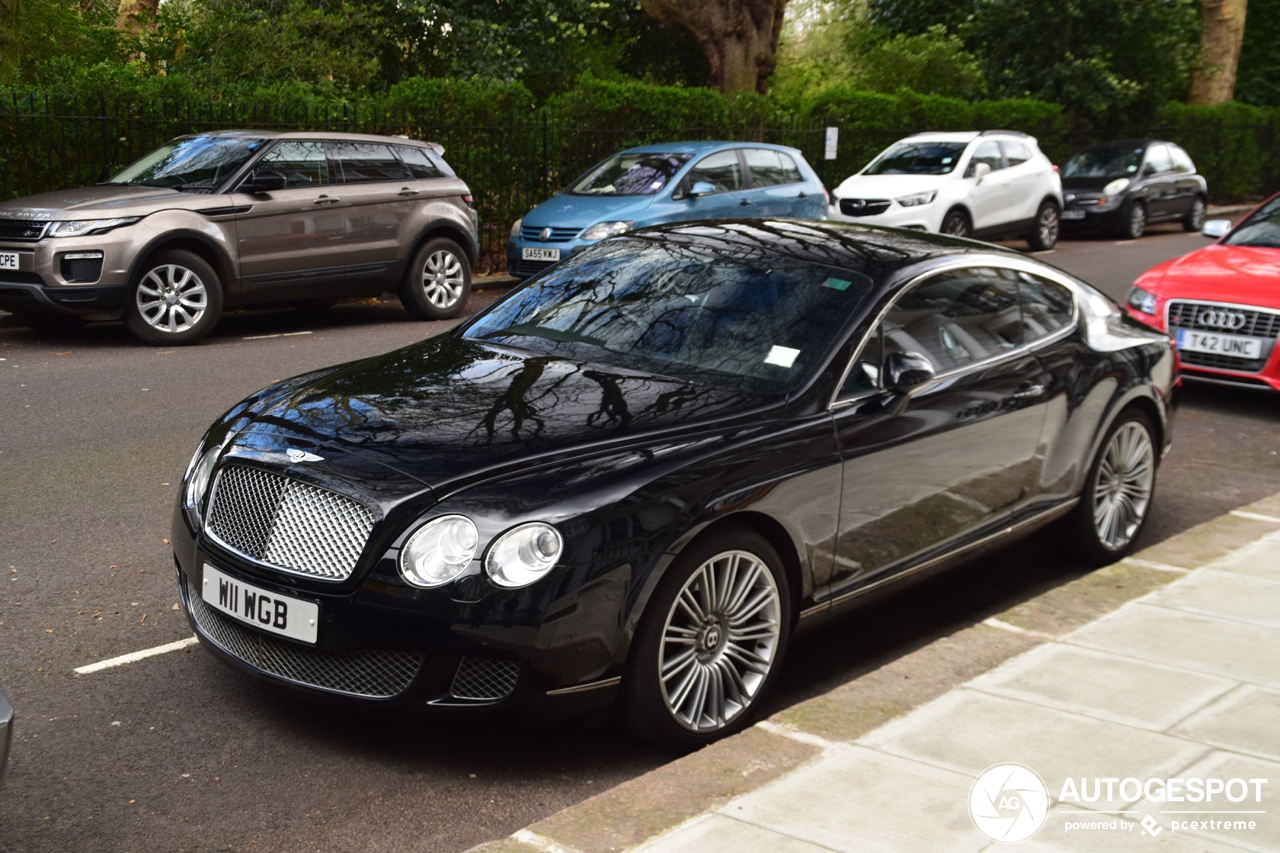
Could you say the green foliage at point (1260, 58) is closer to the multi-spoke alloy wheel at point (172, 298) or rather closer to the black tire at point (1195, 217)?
the black tire at point (1195, 217)

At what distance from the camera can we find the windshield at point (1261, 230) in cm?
1024

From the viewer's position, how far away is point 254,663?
3.80 meters

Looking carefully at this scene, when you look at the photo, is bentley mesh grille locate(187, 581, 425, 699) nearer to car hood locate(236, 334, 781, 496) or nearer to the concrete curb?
car hood locate(236, 334, 781, 496)

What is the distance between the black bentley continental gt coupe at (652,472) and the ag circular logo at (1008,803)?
34.2 inches

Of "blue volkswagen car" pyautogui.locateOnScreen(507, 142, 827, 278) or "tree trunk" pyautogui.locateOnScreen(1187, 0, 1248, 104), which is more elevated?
"tree trunk" pyautogui.locateOnScreen(1187, 0, 1248, 104)

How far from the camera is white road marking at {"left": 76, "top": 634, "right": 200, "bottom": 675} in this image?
14.2 ft

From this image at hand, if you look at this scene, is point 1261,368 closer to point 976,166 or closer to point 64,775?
point 64,775

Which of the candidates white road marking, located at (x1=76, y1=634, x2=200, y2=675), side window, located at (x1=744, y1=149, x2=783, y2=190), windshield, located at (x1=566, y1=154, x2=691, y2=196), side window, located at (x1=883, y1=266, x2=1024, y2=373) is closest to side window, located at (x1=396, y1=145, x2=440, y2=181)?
windshield, located at (x1=566, y1=154, x2=691, y2=196)

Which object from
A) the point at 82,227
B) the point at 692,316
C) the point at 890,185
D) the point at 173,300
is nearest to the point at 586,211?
the point at 173,300

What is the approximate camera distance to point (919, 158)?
19641 millimetres

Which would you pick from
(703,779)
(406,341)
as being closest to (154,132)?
(406,341)

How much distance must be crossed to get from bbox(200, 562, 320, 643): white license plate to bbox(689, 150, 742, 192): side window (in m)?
11.5

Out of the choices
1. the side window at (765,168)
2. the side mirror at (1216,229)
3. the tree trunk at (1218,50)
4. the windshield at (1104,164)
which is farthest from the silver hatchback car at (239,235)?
the tree trunk at (1218,50)

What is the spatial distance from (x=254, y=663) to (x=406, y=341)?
26.9 feet
